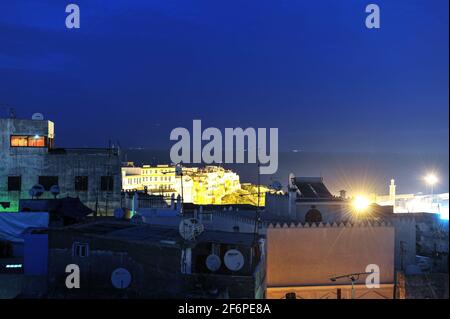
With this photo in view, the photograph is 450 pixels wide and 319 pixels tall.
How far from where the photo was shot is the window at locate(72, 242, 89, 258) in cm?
1054

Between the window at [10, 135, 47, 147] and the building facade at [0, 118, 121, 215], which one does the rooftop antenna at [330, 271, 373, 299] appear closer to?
the building facade at [0, 118, 121, 215]

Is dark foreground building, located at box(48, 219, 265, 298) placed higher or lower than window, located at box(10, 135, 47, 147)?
lower

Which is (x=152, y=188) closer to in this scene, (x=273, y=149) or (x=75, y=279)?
(x=273, y=149)

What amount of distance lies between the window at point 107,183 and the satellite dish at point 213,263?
14069mm

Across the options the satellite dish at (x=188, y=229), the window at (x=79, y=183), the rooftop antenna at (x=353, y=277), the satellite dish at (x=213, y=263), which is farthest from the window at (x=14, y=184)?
the satellite dish at (x=213, y=263)

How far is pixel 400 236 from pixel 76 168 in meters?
13.7

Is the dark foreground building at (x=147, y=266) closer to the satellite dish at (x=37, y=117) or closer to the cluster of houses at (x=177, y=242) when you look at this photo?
the cluster of houses at (x=177, y=242)

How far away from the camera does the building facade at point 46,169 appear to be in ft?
74.6

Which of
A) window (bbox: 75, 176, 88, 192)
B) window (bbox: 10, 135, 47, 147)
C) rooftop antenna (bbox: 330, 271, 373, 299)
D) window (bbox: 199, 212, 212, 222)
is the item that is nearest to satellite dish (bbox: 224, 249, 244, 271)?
rooftop antenna (bbox: 330, 271, 373, 299)

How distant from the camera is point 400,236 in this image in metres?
15.7

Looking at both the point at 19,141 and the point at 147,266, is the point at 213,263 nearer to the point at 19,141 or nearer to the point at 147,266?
the point at 147,266

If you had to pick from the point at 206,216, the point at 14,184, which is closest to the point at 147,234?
the point at 206,216
